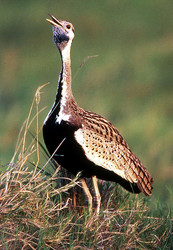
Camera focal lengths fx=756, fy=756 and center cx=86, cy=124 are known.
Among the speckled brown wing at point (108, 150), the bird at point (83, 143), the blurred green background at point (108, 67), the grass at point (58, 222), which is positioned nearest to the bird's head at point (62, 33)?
the bird at point (83, 143)

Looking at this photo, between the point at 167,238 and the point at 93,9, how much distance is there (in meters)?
13.5

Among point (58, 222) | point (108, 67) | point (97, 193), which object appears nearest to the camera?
point (58, 222)

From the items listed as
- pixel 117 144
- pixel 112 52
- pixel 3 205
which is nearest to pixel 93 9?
pixel 112 52

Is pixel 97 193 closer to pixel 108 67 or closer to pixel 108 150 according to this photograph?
pixel 108 150

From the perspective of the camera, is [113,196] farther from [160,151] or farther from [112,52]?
[112,52]

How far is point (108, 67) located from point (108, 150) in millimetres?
8012

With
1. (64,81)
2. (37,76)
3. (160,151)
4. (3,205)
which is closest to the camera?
(3,205)

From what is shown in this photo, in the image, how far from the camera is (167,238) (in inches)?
203

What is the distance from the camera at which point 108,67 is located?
1384 cm

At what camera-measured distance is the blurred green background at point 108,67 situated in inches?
428

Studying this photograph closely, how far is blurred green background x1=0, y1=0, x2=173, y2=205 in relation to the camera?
10859 millimetres

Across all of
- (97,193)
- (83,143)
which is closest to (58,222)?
(97,193)

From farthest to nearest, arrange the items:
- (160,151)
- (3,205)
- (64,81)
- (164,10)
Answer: (164,10), (160,151), (64,81), (3,205)

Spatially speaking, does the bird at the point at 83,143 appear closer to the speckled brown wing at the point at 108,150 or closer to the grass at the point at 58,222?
the speckled brown wing at the point at 108,150
